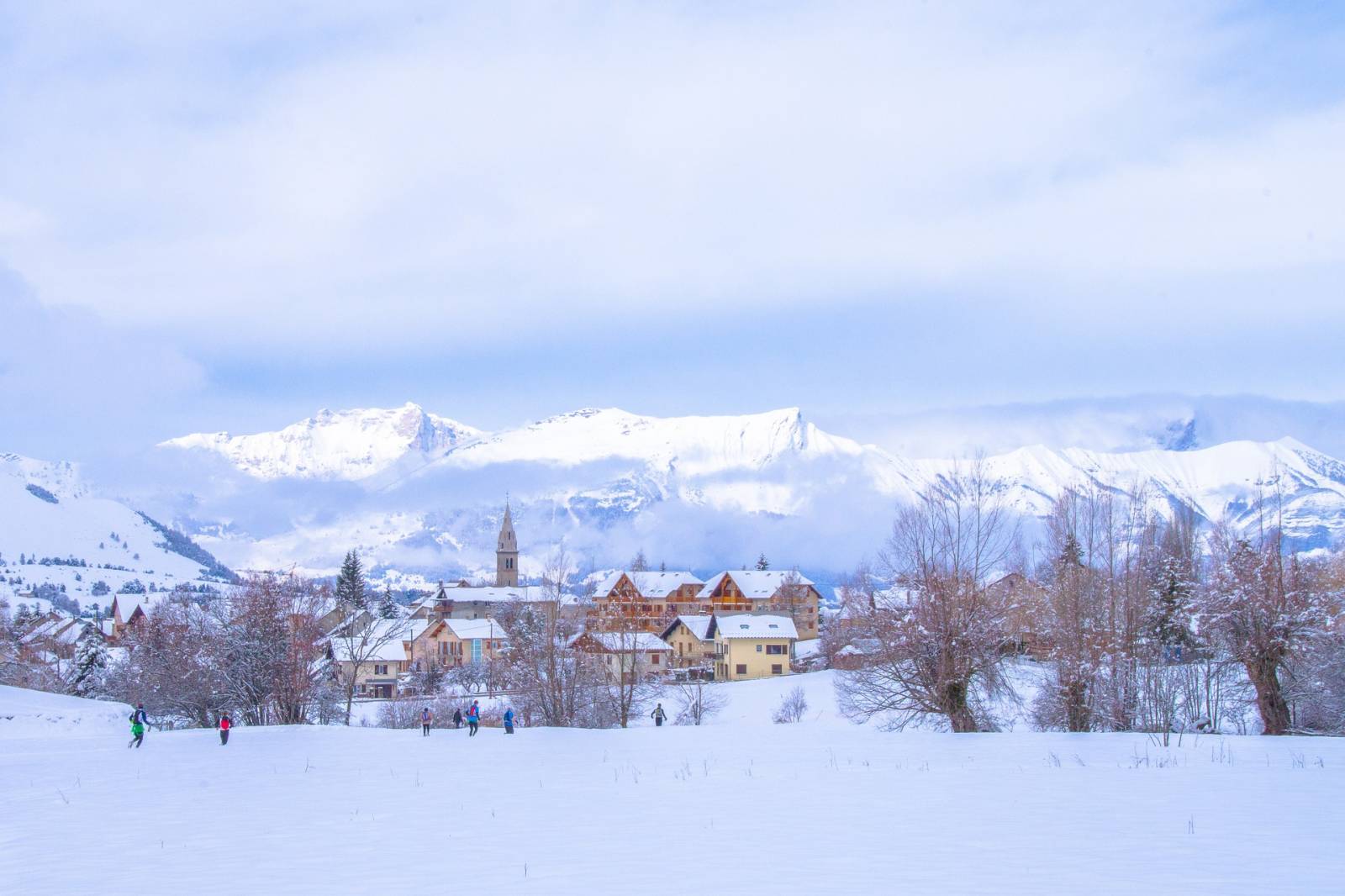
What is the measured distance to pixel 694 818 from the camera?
62.1 ft

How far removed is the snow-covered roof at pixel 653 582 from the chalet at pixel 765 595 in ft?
28.9

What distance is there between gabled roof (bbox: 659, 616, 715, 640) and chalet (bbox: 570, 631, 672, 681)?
4113 millimetres

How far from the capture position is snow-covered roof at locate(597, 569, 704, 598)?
154 meters

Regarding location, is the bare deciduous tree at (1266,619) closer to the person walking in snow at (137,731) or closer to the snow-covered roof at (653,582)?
the person walking in snow at (137,731)

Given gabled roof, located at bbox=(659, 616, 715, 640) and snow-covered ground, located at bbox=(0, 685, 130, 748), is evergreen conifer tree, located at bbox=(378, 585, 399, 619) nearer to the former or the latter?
gabled roof, located at bbox=(659, 616, 715, 640)

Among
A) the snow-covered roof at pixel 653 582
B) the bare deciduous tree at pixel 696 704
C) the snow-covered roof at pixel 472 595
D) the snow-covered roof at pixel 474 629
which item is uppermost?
the snow-covered roof at pixel 653 582

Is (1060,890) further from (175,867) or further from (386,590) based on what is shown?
(386,590)

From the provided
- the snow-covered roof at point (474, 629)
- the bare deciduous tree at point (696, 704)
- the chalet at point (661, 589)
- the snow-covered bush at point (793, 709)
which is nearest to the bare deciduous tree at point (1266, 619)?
the snow-covered bush at point (793, 709)

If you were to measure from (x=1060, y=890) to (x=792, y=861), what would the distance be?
3.63 metres

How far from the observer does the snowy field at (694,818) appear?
14.1 m

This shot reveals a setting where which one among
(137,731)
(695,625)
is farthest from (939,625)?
(695,625)

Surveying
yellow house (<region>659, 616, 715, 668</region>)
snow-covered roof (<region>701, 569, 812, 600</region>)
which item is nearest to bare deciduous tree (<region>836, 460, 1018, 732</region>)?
yellow house (<region>659, 616, 715, 668</region>)

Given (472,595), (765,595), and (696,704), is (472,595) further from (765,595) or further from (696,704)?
(696,704)

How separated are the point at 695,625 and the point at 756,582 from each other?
117 ft
